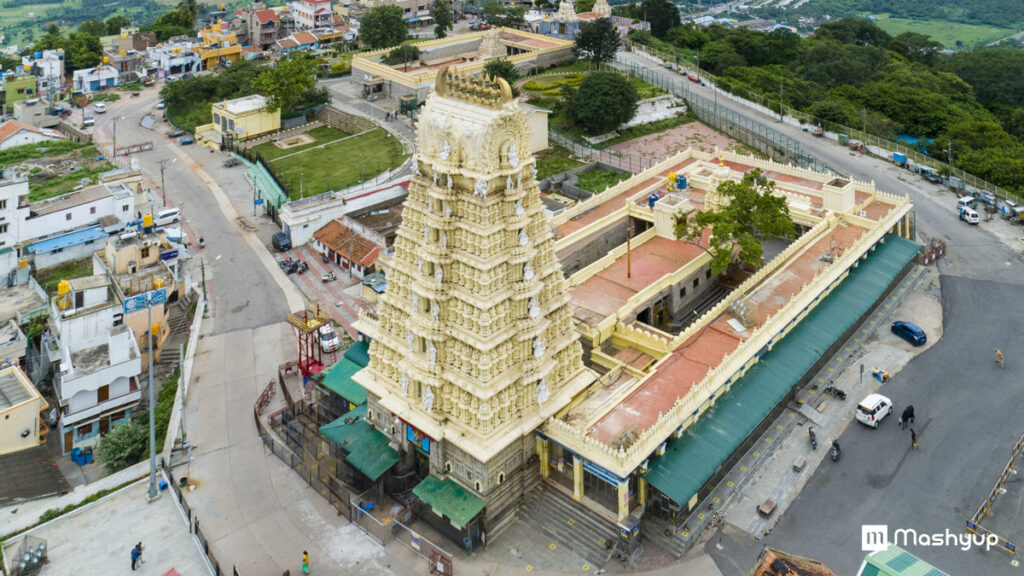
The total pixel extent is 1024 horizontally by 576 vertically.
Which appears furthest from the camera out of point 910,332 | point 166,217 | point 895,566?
point 166,217

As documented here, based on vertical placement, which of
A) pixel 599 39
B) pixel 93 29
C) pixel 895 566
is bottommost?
pixel 895 566

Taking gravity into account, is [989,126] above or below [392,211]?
above

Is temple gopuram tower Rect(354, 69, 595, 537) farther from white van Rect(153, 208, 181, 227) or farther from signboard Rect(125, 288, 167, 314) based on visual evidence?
white van Rect(153, 208, 181, 227)

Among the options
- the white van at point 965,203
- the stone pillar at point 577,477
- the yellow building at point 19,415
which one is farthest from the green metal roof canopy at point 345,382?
the white van at point 965,203

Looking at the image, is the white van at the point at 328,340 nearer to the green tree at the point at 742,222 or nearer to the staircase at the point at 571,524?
the staircase at the point at 571,524

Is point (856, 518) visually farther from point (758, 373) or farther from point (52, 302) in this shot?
point (52, 302)

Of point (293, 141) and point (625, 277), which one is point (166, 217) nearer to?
point (293, 141)

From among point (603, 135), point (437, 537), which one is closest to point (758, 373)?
point (437, 537)

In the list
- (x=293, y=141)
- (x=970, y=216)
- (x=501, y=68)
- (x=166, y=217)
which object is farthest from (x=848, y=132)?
(x=166, y=217)
